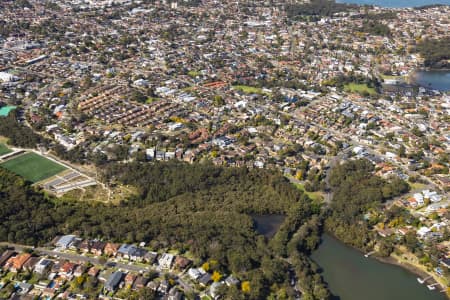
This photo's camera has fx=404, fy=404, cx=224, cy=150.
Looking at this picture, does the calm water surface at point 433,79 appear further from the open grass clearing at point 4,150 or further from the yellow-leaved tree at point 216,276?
the open grass clearing at point 4,150

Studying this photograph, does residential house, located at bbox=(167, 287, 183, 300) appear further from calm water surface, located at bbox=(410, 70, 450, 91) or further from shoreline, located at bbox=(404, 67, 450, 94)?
calm water surface, located at bbox=(410, 70, 450, 91)

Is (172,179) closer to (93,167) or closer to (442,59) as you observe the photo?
(93,167)

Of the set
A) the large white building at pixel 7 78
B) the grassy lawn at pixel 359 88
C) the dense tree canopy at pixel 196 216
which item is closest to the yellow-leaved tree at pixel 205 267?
the dense tree canopy at pixel 196 216

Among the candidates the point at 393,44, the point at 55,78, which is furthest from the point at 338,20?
the point at 55,78

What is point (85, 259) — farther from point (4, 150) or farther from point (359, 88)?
point (359, 88)

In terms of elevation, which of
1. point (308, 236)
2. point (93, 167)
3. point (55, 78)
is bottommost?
point (308, 236)

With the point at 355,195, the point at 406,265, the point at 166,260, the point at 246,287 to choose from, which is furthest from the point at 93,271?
the point at 355,195

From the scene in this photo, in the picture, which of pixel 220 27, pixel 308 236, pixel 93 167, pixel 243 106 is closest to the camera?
pixel 308 236

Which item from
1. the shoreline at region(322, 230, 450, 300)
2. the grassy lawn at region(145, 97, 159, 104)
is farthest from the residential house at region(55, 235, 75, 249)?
the grassy lawn at region(145, 97, 159, 104)
